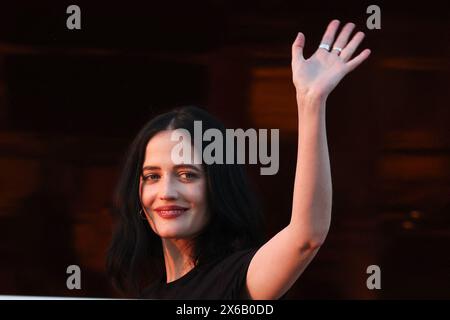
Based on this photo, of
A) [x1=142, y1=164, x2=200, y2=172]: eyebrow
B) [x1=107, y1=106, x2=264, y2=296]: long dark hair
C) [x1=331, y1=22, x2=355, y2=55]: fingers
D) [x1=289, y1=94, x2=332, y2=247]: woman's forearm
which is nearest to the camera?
[x1=289, y1=94, x2=332, y2=247]: woman's forearm

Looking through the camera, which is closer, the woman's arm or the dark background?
the woman's arm

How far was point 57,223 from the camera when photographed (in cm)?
383

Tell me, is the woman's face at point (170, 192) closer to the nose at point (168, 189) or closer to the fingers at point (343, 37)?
the nose at point (168, 189)

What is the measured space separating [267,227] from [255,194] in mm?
156

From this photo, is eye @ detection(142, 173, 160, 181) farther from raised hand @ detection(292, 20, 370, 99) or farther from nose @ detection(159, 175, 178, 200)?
raised hand @ detection(292, 20, 370, 99)

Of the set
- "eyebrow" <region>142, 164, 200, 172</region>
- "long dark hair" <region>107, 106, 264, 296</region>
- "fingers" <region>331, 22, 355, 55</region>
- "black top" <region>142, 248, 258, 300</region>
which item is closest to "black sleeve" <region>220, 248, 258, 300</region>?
"black top" <region>142, 248, 258, 300</region>

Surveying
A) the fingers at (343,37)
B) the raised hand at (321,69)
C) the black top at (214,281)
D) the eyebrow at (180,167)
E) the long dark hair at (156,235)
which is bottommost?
the black top at (214,281)

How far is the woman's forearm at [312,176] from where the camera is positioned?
8.96ft

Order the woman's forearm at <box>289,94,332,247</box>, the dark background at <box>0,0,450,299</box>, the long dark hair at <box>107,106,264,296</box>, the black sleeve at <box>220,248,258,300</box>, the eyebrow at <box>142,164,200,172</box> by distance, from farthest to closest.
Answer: the dark background at <box>0,0,450,299</box> < the eyebrow at <box>142,164,200,172</box> < the long dark hair at <box>107,106,264,296</box> < the black sleeve at <box>220,248,258,300</box> < the woman's forearm at <box>289,94,332,247</box>

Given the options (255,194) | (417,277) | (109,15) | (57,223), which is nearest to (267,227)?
(255,194)

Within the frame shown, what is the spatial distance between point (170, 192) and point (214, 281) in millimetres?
452

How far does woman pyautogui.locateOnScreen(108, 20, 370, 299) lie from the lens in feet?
9.14

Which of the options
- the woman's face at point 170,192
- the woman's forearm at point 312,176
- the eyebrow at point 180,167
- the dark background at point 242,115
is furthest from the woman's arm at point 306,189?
the dark background at point 242,115
